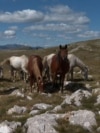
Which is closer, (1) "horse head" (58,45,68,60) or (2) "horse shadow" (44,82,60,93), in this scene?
(1) "horse head" (58,45,68,60)

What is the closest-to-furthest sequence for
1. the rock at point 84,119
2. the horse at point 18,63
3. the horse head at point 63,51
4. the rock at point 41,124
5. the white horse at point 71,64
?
the rock at point 41,124, the rock at point 84,119, the horse head at point 63,51, the white horse at point 71,64, the horse at point 18,63

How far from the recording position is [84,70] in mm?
38844

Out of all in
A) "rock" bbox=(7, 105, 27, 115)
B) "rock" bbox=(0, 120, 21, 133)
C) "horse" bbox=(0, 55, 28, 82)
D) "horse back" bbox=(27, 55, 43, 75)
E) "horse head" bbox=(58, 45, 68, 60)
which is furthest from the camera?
"horse" bbox=(0, 55, 28, 82)

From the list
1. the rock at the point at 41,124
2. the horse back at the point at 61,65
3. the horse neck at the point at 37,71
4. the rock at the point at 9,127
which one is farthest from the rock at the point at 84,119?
the horse back at the point at 61,65

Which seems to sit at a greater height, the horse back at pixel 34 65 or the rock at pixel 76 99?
the horse back at pixel 34 65

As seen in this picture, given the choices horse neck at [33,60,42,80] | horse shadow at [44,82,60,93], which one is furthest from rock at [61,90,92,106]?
horse shadow at [44,82,60,93]

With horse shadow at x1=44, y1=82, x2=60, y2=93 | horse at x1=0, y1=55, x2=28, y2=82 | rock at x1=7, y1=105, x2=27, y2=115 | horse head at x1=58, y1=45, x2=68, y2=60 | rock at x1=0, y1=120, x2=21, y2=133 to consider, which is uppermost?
horse head at x1=58, y1=45, x2=68, y2=60

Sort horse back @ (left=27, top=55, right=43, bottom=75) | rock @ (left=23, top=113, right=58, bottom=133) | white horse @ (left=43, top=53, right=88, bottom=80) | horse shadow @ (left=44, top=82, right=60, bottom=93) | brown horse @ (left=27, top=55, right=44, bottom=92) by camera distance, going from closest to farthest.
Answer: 1. rock @ (left=23, top=113, right=58, bottom=133)
2. brown horse @ (left=27, top=55, right=44, bottom=92)
3. horse back @ (left=27, top=55, right=43, bottom=75)
4. horse shadow @ (left=44, top=82, right=60, bottom=93)
5. white horse @ (left=43, top=53, right=88, bottom=80)

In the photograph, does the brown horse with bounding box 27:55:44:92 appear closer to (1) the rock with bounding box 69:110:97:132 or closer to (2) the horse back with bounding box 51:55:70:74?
(2) the horse back with bounding box 51:55:70:74

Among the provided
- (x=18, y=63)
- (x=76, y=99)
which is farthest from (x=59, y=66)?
(x=18, y=63)

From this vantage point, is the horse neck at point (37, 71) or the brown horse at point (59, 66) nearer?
the horse neck at point (37, 71)

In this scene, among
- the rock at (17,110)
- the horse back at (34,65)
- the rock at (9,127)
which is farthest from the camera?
the horse back at (34,65)

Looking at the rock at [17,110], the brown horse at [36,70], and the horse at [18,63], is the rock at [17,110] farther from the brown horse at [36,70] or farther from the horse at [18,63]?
the horse at [18,63]

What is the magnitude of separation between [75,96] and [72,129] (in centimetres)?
573
